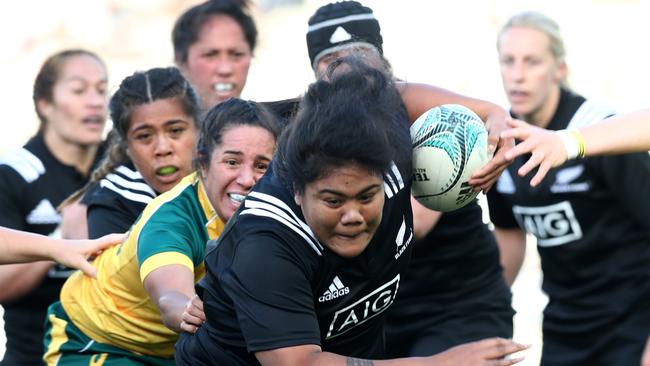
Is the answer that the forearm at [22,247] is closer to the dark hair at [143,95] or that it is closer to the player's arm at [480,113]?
the dark hair at [143,95]

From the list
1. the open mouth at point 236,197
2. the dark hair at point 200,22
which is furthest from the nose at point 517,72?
the open mouth at point 236,197

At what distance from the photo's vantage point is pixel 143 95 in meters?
5.11

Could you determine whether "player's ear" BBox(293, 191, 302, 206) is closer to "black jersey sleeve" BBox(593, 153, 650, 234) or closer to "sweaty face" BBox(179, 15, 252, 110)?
"black jersey sleeve" BBox(593, 153, 650, 234)

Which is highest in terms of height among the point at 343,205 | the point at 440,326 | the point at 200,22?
the point at 200,22

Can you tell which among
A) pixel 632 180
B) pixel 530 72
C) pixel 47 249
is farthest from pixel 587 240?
pixel 47 249

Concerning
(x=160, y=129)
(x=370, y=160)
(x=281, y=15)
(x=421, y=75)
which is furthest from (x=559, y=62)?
(x=281, y=15)

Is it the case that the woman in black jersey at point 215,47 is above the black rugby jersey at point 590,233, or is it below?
above

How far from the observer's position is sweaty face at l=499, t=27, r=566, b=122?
6.08 meters

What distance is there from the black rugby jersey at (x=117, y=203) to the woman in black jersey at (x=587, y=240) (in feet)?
5.72

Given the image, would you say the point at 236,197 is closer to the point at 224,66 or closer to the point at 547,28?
the point at 224,66

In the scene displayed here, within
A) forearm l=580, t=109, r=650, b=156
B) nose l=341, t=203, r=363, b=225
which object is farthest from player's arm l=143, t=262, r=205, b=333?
forearm l=580, t=109, r=650, b=156

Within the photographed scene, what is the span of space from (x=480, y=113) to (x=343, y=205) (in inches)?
36.5

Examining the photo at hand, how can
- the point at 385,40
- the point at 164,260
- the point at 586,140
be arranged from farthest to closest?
the point at 385,40
the point at 164,260
the point at 586,140

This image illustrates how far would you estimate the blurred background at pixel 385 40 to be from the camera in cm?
1576
